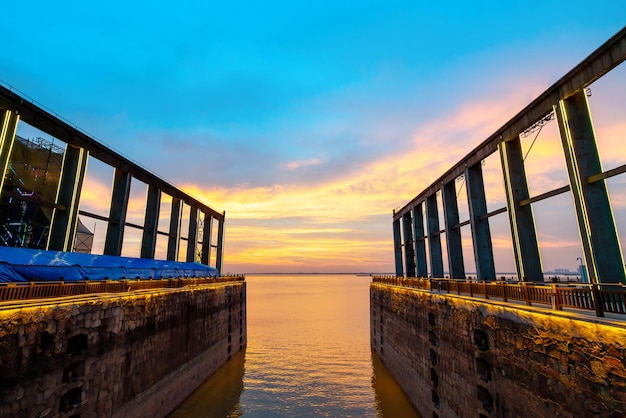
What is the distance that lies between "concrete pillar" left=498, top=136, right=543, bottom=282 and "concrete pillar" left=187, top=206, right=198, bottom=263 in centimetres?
3958

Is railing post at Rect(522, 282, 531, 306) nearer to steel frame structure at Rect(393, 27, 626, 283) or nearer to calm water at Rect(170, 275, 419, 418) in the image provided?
steel frame structure at Rect(393, 27, 626, 283)

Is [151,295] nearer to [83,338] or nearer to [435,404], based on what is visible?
[83,338]

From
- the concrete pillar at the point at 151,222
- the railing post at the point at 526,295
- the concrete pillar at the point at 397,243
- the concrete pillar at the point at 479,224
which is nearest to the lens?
the railing post at the point at 526,295

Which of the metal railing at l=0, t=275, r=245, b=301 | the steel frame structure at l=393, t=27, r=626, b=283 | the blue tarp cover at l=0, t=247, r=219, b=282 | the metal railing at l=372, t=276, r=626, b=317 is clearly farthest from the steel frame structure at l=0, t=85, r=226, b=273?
the steel frame structure at l=393, t=27, r=626, b=283

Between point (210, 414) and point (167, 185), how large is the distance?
1025 inches

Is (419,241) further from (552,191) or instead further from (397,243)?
(552,191)

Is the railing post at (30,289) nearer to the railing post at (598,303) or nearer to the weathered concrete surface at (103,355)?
the weathered concrete surface at (103,355)

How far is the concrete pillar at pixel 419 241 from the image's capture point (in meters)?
38.7

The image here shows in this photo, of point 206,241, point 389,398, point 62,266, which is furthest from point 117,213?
point 389,398

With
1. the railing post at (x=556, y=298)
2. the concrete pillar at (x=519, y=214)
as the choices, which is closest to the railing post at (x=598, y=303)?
the railing post at (x=556, y=298)

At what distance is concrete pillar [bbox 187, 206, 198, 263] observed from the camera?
149 ft

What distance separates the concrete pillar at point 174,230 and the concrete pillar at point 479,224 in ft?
111

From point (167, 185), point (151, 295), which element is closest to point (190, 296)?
point (151, 295)

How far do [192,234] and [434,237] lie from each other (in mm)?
33490
